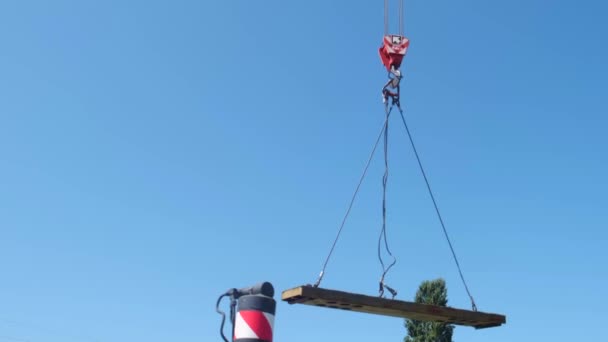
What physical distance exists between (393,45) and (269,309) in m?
7.86

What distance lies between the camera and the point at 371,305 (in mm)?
6629

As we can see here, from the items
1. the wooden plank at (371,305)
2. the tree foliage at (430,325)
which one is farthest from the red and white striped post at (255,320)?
the tree foliage at (430,325)

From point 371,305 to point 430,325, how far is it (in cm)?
3995

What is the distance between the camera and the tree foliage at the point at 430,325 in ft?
144

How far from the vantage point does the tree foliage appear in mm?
43875

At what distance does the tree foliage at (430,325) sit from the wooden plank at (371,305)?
37.8 metres

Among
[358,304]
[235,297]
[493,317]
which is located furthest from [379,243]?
[235,297]

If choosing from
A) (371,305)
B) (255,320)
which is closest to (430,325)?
(371,305)

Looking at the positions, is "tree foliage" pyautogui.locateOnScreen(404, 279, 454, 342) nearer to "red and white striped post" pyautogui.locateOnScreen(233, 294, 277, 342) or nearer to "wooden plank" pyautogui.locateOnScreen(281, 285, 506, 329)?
"wooden plank" pyautogui.locateOnScreen(281, 285, 506, 329)

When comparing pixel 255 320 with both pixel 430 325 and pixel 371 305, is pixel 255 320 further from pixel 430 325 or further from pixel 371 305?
pixel 430 325

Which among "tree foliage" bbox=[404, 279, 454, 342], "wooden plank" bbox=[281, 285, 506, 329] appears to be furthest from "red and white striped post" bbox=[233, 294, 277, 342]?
"tree foliage" bbox=[404, 279, 454, 342]

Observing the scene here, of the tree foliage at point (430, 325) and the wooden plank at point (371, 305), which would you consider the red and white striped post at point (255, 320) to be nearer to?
the wooden plank at point (371, 305)

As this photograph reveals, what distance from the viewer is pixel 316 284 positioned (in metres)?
6.87

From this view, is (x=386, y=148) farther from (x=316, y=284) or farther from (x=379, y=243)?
(x=316, y=284)
